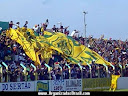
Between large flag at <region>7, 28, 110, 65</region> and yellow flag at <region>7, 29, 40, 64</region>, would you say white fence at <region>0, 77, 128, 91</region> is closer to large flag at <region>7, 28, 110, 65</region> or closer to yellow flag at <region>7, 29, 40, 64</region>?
large flag at <region>7, 28, 110, 65</region>

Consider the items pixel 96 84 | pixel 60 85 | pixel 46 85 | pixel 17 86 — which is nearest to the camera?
pixel 17 86

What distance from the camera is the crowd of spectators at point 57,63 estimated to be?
1931cm

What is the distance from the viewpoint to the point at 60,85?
2072cm

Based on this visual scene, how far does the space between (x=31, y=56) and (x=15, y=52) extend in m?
1.31

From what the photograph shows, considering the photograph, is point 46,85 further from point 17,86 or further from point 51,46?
point 51,46

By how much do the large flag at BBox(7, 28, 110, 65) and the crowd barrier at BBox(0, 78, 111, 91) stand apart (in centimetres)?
194

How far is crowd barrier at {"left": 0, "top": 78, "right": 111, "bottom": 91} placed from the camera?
1745 centimetres

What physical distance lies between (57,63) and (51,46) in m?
2.69

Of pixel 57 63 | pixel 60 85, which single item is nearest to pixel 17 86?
pixel 60 85

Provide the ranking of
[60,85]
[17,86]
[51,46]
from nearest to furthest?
[17,86] → [60,85] → [51,46]

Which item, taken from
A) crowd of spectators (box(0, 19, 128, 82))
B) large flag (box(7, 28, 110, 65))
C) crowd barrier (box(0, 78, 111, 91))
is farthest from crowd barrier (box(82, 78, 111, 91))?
large flag (box(7, 28, 110, 65))

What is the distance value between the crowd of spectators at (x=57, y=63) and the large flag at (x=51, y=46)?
0.43 meters

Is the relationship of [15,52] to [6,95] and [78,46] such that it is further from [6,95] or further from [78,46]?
[6,95]

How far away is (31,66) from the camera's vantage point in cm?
2002
